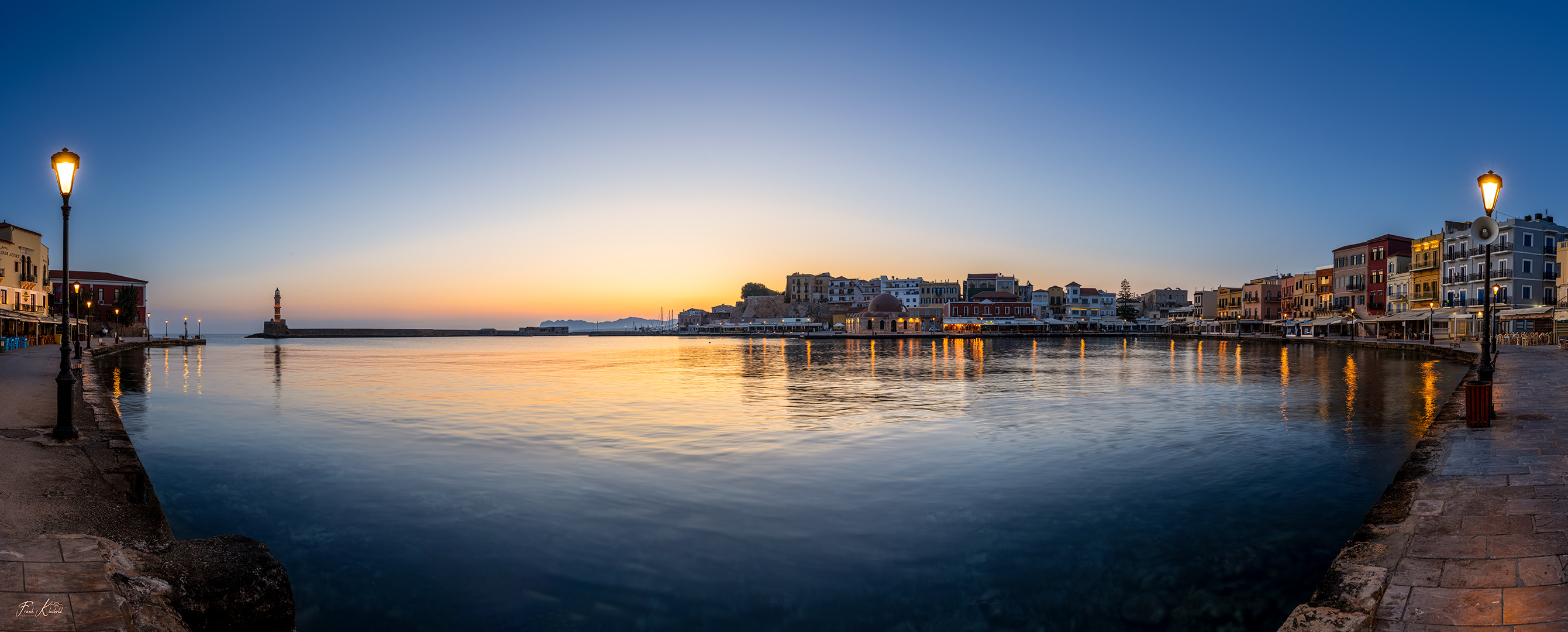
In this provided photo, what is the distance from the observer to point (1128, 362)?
4178 cm

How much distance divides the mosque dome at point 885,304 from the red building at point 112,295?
88.0 meters

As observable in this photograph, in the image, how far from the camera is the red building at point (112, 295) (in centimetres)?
7788

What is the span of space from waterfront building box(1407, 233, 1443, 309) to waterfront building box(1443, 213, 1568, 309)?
12.2 feet

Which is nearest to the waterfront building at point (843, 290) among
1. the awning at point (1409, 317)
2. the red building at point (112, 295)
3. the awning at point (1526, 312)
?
the awning at point (1409, 317)

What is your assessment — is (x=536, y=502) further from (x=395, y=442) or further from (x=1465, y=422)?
(x=1465, y=422)

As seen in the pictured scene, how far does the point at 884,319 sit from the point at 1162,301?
71.2m

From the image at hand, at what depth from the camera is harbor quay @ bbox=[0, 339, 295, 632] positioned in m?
4.23

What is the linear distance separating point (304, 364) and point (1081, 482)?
45.0 metres

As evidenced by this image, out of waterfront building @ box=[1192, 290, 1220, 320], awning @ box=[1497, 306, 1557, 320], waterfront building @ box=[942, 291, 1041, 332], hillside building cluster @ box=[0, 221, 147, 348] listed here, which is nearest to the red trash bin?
awning @ box=[1497, 306, 1557, 320]

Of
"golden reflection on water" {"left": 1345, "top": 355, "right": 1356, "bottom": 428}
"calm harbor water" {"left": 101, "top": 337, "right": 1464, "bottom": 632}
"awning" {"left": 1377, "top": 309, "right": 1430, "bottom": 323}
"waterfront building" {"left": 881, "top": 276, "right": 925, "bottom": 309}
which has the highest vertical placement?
"waterfront building" {"left": 881, "top": 276, "right": 925, "bottom": 309}

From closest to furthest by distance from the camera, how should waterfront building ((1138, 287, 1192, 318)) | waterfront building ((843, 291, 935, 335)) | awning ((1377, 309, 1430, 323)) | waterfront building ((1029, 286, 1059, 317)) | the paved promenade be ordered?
the paved promenade → awning ((1377, 309, 1430, 323)) → waterfront building ((843, 291, 935, 335)) → waterfront building ((1029, 286, 1059, 317)) → waterfront building ((1138, 287, 1192, 318))

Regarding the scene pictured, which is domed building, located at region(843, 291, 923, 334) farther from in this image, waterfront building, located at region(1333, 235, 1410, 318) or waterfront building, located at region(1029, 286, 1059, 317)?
waterfront building, located at region(1333, 235, 1410, 318)

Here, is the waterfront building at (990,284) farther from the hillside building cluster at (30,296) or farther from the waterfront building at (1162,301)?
the hillside building cluster at (30,296)

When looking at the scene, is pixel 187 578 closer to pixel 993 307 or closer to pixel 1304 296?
pixel 1304 296
